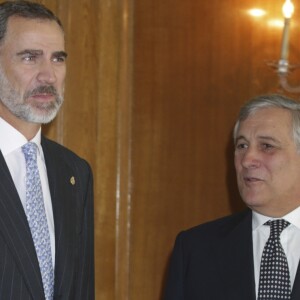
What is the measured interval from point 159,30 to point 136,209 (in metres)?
0.78

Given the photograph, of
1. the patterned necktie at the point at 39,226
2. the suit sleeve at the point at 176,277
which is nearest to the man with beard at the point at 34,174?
the patterned necktie at the point at 39,226

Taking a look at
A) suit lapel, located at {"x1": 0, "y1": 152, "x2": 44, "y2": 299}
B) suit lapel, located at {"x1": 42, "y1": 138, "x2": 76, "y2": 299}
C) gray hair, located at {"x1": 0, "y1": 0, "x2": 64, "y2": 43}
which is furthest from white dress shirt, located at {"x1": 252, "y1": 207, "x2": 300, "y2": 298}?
gray hair, located at {"x1": 0, "y1": 0, "x2": 64, "y2": 43}

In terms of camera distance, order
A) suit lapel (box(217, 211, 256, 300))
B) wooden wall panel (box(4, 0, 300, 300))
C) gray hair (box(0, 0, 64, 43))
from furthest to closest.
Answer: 1. wooden wall panel (box(4, 0, 300, 300))
2. suit lapel (box(217, 211, 256, 300))
3. gray hair (box(0, 0, 64, 43))

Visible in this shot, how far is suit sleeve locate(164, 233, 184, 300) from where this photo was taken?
10.2 feet

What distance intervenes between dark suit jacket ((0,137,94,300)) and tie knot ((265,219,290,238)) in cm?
66

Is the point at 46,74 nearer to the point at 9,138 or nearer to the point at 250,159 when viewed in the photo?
the point at 9,138

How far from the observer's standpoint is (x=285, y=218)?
10.1 ft

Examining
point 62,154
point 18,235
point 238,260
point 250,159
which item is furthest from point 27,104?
point 238,260

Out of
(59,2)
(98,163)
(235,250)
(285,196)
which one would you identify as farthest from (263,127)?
(59,2)

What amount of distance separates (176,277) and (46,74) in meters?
0.92

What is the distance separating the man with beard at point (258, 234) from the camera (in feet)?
9.86

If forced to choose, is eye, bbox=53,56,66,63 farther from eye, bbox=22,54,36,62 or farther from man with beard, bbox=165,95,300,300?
man with beard, bbox=165,95,300,300

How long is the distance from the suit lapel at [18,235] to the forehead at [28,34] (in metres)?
0.44

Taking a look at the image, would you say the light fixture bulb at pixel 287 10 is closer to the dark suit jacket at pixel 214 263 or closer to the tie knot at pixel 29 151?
the dark suit jacket at pixel 214 263
